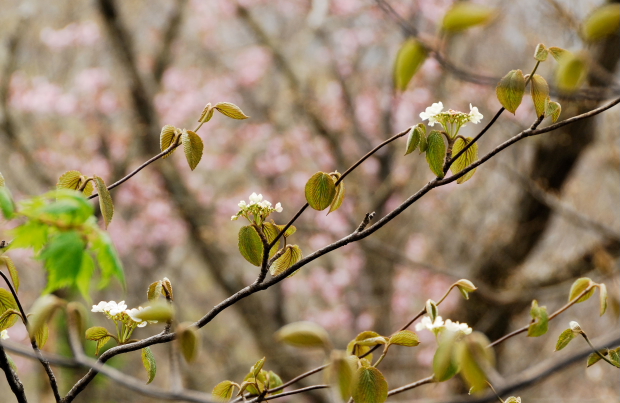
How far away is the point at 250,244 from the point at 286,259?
0.21ft

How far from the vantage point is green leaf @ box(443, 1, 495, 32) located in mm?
449

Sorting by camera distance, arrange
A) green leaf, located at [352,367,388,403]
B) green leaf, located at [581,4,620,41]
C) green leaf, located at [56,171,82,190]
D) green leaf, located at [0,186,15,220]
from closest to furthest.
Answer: green leaf, located at [581,4,620,41] → green leaf, located at [0,186,15,220] → green leaf, located at [352,367,388,403] → green leaf, located at [56,171,82,190]

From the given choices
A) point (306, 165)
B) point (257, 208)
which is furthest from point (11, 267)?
point (306, 165)

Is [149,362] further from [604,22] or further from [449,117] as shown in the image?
[604,22]

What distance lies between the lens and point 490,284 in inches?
131

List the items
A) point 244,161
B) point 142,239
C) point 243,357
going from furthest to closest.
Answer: point 243,357 → point 244,161 → point 142,239

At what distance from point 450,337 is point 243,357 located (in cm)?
694

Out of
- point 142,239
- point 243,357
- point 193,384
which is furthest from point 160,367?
point 193,384

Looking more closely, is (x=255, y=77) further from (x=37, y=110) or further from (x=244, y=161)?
(x=37, y=110)

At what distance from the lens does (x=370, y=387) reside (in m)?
0.68

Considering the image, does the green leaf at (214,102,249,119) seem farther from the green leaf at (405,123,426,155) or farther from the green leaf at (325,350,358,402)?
the green leaf at (325,350,358,402)

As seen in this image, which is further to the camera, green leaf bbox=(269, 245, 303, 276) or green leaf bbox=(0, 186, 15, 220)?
green leaf bbox=(269, 245, 303, 276)

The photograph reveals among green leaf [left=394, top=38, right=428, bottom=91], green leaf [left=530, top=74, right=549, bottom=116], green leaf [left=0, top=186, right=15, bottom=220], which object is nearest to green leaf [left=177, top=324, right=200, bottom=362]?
green leaf [left=0, top=186, right=15, bottom=220]

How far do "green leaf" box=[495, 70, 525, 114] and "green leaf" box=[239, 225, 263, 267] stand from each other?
0.39 m
